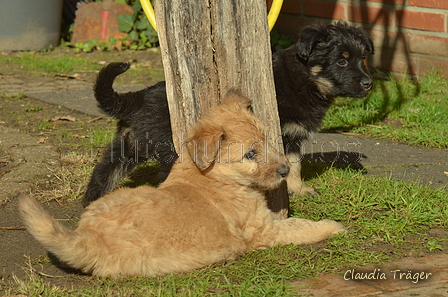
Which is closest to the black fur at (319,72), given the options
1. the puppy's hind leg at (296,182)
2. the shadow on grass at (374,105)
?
the puppy's hind leg at (296,182)

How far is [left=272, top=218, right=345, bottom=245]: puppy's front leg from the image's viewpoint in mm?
3297

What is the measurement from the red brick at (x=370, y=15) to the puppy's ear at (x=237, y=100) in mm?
4584

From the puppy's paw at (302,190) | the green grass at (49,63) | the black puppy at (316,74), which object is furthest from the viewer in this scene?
the green grass at (49,63)

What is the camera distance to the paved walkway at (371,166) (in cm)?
267

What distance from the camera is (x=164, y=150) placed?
3.94 m

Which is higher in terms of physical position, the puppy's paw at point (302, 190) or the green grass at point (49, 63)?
the green grass at point (49, 63)

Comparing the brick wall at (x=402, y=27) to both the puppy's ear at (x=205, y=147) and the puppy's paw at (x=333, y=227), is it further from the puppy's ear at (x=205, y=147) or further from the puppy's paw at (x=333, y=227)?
the puppy's ear at (x=205, y=147)

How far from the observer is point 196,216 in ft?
9.70

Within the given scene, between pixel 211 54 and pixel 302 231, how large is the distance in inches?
46.2

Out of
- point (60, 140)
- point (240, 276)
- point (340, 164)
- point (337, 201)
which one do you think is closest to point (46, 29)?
point (60, 140)

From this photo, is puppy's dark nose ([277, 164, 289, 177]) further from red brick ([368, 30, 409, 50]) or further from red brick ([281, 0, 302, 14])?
red brick ([281, 0, 302, 14])

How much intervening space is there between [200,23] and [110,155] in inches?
50.9

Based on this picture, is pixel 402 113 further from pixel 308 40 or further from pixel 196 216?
pixel 196 216

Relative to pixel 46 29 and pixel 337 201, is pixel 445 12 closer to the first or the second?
pixel 337 201
